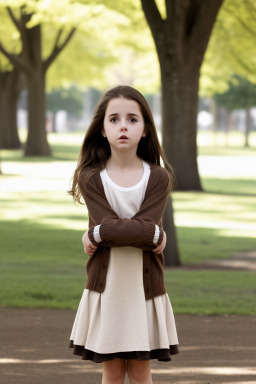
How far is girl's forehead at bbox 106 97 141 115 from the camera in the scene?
152 inches

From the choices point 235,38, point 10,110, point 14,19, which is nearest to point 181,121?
point 235,38

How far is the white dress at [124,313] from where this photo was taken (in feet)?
12.3

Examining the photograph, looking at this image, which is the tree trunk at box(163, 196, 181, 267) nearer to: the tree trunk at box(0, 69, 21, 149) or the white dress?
the white dress

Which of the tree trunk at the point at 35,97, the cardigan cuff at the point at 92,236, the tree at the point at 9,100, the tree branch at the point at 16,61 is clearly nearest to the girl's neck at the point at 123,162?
the cardigan cuff at the point at 92,236

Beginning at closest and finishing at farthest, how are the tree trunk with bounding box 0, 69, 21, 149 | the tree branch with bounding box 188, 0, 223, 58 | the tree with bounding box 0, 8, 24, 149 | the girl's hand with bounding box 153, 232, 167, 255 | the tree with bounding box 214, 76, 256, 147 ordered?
the girl's hand with bounding box 153, 232, 167, 255 → the tree branch with bounding box 188, 0, 223, 58 → the tree with bounding box 0, 8, 24, 149 → the tree trunk with bounding box 0, 69, 21, 149 → the tree with bounding box 214, 76, 256, 147

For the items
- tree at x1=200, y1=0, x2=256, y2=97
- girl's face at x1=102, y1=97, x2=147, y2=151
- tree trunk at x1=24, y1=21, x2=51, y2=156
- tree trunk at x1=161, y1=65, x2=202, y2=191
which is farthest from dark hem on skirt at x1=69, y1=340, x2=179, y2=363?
tree trunk at x1=24, y1=21, x2=51, y2=156

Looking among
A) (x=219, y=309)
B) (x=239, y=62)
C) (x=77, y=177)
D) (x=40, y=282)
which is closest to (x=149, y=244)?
(x=77, y=177)

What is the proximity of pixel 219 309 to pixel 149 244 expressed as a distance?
473 centimetres

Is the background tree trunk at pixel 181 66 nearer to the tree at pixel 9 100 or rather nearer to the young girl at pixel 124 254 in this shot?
the young girl at pixel 124 254

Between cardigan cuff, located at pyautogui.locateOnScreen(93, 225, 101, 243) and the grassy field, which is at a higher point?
cardigan cuff, located at pyautogui.locateOnScreen(93, 225, 101, 243)

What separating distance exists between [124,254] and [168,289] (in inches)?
227

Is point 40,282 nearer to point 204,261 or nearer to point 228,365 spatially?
point 204,261

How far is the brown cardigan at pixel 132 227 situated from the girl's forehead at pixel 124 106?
10.9 inches

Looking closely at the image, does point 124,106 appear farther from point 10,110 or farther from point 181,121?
point 10,110
